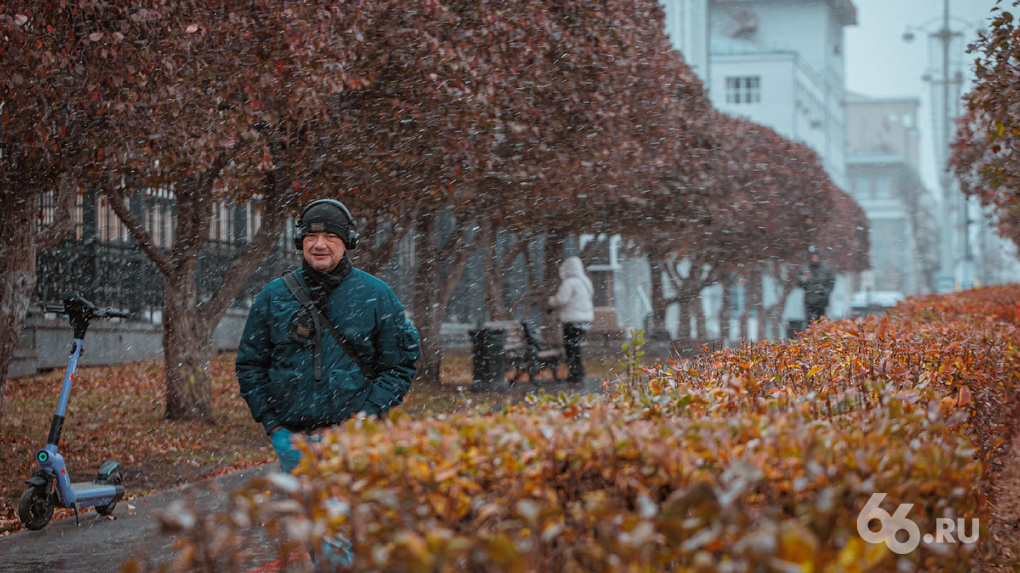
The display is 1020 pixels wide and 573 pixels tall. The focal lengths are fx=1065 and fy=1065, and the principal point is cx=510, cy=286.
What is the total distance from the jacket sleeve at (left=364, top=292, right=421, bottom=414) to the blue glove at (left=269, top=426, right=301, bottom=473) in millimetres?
342

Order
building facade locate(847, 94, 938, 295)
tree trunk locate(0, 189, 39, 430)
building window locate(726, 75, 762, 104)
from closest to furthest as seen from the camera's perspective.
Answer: tree trunk locate(0, 189, 39, 430)
building window locate(726, 75, 762, 104)
building facade locate(847, 94, 938, 295)

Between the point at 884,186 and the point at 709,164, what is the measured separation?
91817 mm

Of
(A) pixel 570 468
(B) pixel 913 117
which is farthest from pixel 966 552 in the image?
(B) pixel 913 117

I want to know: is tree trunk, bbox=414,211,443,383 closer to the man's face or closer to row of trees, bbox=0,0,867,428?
row of trees, bbox=0,0,867,428

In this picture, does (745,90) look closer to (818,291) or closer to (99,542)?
(818,291)

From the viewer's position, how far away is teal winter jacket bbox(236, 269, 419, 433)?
438 cm

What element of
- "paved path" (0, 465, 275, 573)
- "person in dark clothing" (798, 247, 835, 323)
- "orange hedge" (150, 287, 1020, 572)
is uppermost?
"person in dark clothing" (798, 247, 835, 323)

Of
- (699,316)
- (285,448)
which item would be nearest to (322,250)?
(285,448)

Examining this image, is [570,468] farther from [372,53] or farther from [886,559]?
[372,53]

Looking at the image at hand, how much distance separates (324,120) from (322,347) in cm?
723

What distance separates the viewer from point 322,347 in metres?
4.44

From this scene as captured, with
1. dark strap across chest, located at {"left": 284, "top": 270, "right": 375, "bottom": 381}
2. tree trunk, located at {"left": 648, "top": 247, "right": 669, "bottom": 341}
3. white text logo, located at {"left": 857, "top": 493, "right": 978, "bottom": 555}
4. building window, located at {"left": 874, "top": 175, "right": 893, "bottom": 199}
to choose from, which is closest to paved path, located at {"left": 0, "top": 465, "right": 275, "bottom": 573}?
dark strap across chest, located at {"left": 284, "top": 270, "right": 375, "bottom": 381}

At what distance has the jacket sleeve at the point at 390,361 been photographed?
14.6 feet

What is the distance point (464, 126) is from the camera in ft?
40.7
